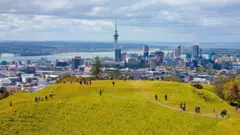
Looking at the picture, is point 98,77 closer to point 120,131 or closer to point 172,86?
point 172,86

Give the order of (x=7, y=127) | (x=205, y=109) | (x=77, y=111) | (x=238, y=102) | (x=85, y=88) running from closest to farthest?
(x=7, y=127), (x=77, y=111), (x=205, y=109), (x=85, y=88), (x=238, y=102)

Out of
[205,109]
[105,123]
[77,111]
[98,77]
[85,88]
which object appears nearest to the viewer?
[105,123]

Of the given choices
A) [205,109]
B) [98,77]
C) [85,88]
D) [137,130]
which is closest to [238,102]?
[205,109]

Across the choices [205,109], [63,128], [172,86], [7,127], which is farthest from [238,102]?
[7,127]

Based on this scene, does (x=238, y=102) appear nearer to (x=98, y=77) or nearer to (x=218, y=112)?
(x=218, y=112)

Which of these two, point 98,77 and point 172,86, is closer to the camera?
point 172,86

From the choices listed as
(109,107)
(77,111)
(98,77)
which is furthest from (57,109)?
(98,77)

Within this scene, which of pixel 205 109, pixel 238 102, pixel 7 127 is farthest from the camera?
Answer: pixel 238 102

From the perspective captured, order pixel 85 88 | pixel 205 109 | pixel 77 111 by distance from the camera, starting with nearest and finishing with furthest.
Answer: pixel 77 111 < pixel 205 109 < pixel 85 88

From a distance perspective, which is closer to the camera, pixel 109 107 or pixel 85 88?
pixel 109 107
